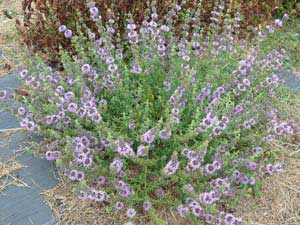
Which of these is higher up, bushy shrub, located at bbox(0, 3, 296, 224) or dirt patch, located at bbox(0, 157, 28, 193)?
bushy shrub, located at bbox(0, 3, 296, 224)

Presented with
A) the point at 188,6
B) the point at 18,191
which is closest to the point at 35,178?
the point at 18,191

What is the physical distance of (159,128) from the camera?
209 centimetres

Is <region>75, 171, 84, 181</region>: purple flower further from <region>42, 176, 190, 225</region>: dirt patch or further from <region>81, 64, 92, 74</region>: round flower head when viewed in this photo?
<region>81, 64, 92, 74</region>: round flower head

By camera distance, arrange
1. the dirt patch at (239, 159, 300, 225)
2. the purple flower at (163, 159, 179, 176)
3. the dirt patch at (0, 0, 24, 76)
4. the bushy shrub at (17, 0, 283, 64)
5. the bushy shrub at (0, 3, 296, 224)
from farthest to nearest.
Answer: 1. the dirt patch at (0, 0, 24, 76)
2. the bushy shrub at (17, 0, 283, 64)
3. the dirt patch at (239, 159, 300, 225)
4. the bushy shrub at (0, 3, 296, 224)
5. the purple flower at (163, 159, 179, 176)

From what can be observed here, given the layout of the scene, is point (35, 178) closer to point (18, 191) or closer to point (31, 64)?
point (18, 191)

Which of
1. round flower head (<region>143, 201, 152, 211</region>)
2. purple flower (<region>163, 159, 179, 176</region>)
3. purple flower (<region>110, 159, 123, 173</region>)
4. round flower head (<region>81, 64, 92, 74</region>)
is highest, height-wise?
round flower head (<region>81, 64, 92, 74</region>)

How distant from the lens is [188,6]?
376 centimetres

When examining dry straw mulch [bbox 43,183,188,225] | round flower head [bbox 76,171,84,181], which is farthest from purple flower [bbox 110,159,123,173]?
dry straw mulch [bbox 43,183,188,225]

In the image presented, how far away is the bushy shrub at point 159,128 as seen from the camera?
6.91ft

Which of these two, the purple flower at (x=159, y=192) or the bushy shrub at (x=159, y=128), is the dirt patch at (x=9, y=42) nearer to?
the bushy shrub at (x=159, y=128)

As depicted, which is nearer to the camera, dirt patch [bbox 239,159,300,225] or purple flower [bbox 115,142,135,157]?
purple flower [bbox 115,142,135,157]

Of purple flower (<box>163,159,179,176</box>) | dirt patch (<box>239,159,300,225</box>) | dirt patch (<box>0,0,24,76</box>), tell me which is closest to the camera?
purple flower (<box>163,159,179,176</box>)

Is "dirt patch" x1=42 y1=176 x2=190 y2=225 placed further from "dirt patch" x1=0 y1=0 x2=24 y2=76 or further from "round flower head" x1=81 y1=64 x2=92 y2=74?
"dirt patch" x1=0 y1=0 x2=24 y2=76

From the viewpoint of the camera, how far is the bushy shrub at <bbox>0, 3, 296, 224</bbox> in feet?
6.91
